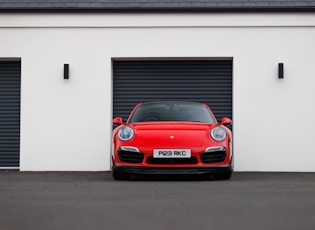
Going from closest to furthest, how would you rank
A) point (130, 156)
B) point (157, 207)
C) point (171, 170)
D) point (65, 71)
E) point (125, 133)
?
point (157, 207), point (171, 170), point (130, 156), point (125, 133), point (65, 71)

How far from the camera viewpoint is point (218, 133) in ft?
34.8

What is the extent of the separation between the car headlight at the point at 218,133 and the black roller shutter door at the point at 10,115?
5.76m

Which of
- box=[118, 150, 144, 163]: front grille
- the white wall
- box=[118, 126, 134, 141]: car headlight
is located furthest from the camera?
the white wall

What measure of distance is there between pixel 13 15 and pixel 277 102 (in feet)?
19.1

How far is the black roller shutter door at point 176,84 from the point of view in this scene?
1489 cm

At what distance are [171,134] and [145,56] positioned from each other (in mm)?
4556

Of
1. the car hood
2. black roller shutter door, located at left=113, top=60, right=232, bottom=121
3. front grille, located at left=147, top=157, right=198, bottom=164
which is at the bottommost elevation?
front grille, located at left=147, top=157, right=198, bottom=164

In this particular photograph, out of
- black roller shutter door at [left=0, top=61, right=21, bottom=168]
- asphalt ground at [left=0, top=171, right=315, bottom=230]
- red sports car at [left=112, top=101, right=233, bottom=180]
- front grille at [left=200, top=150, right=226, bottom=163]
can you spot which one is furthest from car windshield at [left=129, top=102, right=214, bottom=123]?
black roller shutter door at [left=0, top=61, right=21, bottom=168]

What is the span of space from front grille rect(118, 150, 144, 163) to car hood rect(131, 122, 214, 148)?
0.61 ft

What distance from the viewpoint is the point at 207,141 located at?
1047 cm

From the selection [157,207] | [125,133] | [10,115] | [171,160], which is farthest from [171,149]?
[10,115]

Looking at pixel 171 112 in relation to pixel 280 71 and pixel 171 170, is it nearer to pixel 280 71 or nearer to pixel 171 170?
pixel 171 170

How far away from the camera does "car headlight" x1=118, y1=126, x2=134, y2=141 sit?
10.5 meters

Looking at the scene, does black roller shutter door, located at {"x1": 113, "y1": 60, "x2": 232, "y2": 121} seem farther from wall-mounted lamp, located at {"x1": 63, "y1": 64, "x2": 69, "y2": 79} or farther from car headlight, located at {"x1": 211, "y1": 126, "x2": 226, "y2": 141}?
car headlight, located at {"x1": 211, "y1": 126, "x2": 226, "y2": 141}
